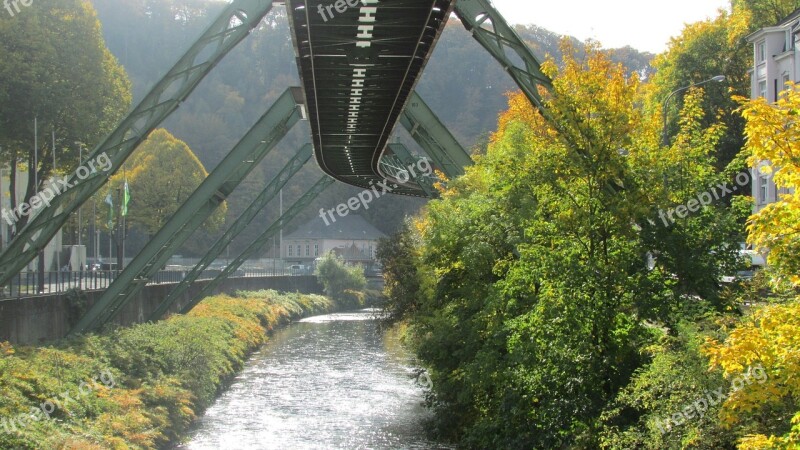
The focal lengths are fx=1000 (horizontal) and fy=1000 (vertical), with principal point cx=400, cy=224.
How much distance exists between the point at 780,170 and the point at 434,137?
1947 cm

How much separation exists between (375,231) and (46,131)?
283 ft

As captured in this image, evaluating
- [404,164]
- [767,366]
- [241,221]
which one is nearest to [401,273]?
[404,164]

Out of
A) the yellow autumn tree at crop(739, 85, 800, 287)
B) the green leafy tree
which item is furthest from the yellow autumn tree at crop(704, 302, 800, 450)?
the green leafy tree

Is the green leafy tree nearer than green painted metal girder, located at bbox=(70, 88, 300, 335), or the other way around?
green painted metal girder, located at bbox=(70, 88, 300, 335)

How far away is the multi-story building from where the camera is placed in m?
124

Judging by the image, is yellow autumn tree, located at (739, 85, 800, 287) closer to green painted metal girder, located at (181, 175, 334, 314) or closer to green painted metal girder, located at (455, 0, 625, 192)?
green painted metal girder, located at (455, 0, 625, 192)

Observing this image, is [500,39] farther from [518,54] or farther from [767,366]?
[767,366]

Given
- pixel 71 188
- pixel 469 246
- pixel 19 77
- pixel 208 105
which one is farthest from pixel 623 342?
pixel 208 105

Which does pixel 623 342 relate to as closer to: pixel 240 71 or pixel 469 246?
pixel 469 246

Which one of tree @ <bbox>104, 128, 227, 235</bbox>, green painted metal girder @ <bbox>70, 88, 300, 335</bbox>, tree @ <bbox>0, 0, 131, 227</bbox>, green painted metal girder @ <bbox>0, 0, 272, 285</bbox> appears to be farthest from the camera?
tree @ <bbox>104, 128, 227, 235</bbox>

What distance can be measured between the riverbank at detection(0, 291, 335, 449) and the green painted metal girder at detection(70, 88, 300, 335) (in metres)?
0.99

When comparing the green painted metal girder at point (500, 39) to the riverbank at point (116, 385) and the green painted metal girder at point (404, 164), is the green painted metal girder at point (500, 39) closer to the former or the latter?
the riverbank at point (116, 385)

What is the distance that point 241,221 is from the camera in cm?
4300

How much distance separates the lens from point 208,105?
127688 millimetres
